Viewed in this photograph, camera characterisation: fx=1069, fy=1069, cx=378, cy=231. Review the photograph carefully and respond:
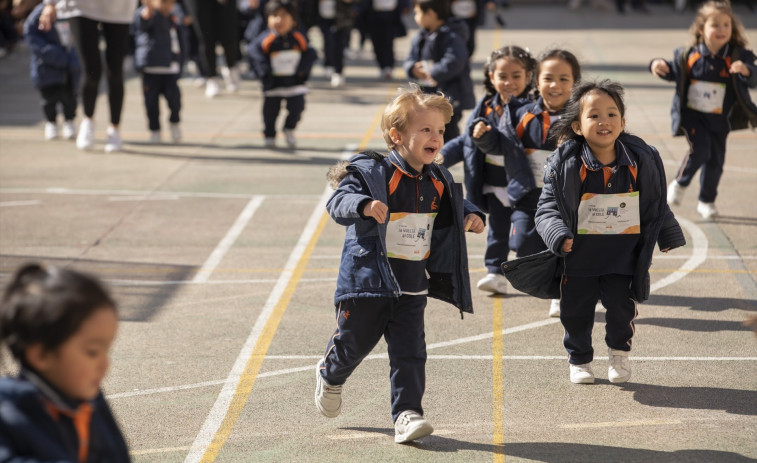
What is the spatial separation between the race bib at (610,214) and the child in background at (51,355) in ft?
10.2

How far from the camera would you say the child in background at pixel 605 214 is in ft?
17.0

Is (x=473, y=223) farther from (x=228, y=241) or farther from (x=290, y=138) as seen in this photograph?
(x=290, y=138)

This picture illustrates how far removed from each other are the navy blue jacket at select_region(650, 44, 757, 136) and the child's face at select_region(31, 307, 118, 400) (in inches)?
268

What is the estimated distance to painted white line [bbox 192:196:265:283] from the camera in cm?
755

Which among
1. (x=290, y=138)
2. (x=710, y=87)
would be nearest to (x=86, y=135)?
(x=290, y=138)

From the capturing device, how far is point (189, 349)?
5.96 metres

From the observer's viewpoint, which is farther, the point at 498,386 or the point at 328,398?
the point at 498,386

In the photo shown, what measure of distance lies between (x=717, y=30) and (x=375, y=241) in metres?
4.95

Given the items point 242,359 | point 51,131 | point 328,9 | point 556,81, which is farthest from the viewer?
point 328,9

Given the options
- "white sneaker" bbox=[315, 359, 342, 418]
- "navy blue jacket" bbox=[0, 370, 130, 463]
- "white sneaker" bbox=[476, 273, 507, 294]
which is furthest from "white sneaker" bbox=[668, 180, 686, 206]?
"navy blue jacket" bbox=[0, 370, 130, 463]

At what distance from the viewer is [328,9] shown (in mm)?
18000

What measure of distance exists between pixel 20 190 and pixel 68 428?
8102 millimetres

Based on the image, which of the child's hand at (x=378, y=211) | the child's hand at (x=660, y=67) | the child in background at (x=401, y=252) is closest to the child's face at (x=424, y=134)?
the child in background at (x=401, y=252)

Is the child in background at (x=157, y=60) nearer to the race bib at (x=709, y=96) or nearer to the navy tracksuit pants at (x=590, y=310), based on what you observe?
the race bib at (x=709, y=96)
